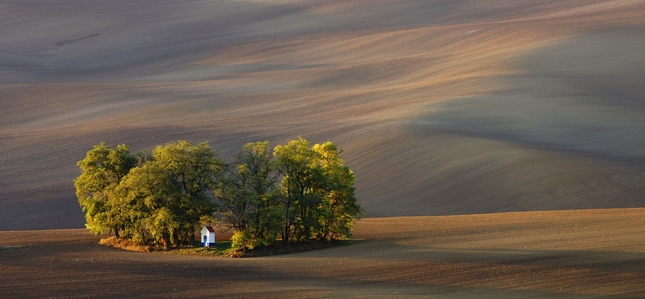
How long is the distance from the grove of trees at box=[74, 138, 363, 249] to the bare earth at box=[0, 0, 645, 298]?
6.27 feet

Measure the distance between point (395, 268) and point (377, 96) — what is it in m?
47.0

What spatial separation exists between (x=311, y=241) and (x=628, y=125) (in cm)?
3568

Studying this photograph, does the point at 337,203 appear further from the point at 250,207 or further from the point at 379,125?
the point at 379,125

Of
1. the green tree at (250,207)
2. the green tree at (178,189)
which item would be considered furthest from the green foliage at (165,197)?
the green tree at (250,207)

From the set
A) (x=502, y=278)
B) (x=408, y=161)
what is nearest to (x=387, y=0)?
(x=408, y=161)

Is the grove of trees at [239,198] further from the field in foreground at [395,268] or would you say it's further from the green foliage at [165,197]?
the field in foreground at [395,268]

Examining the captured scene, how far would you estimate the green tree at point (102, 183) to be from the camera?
42.7 meters

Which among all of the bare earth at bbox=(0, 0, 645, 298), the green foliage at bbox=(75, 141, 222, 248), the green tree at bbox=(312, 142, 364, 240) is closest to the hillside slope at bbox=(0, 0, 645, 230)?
the bare earth at bbox=(0, 0, 645, 298)

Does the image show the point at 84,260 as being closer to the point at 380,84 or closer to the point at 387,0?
the point at 380,84

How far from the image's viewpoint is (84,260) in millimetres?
36812

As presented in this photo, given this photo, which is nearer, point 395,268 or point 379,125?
point 395,268

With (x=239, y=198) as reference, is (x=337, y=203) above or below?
below

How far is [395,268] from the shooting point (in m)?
34.5

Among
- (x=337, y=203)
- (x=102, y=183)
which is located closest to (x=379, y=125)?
(x=337, y=203)
